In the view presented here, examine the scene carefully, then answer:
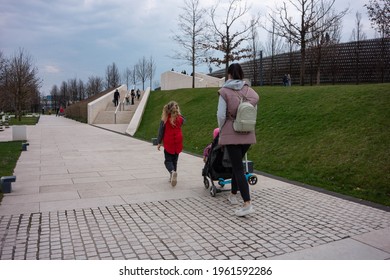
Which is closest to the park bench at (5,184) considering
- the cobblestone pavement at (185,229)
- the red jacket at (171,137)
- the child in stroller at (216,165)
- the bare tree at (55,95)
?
the cobblestone pavement at (185,229)

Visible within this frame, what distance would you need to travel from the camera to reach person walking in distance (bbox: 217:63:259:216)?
190 inches

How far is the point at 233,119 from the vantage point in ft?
15.9

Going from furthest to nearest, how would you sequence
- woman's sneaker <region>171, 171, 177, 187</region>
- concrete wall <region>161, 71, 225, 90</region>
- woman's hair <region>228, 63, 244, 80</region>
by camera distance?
concrete wall <region>161, 71, 225, 90</region>, woman's sneaker <region>171, 171, 177, 187</region>, woman's hair <region>228, 63, 244, 80</region>

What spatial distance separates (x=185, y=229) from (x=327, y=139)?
5945 mm

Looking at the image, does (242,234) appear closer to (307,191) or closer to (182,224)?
(182,224)

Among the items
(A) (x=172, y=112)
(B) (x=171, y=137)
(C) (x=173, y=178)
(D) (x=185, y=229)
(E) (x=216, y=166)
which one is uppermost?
(A) (x=172, y=112)

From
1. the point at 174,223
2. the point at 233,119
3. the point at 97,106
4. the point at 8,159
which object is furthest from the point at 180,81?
the point at 174,223

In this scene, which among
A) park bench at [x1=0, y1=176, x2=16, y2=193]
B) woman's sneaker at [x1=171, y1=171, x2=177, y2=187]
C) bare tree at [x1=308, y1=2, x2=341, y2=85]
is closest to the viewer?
park bench at [x1=0, y1=176, x2=16, y2=193]

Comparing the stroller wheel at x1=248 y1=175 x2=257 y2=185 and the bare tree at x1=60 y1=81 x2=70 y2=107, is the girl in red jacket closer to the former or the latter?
the stroller wheel at x1=248 y1=175 x2=257 y2=185

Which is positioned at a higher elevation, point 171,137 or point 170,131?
point 170,131

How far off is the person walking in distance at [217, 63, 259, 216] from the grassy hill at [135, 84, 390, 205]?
2513 millimetres

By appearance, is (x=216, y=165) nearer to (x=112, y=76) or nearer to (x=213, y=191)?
(x=213, y=191)

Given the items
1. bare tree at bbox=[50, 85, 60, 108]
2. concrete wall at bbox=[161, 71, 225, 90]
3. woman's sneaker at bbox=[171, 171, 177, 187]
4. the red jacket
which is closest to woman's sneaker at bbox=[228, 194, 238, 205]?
woman's sneaker at bbox=[171, 171, 177, 187]
